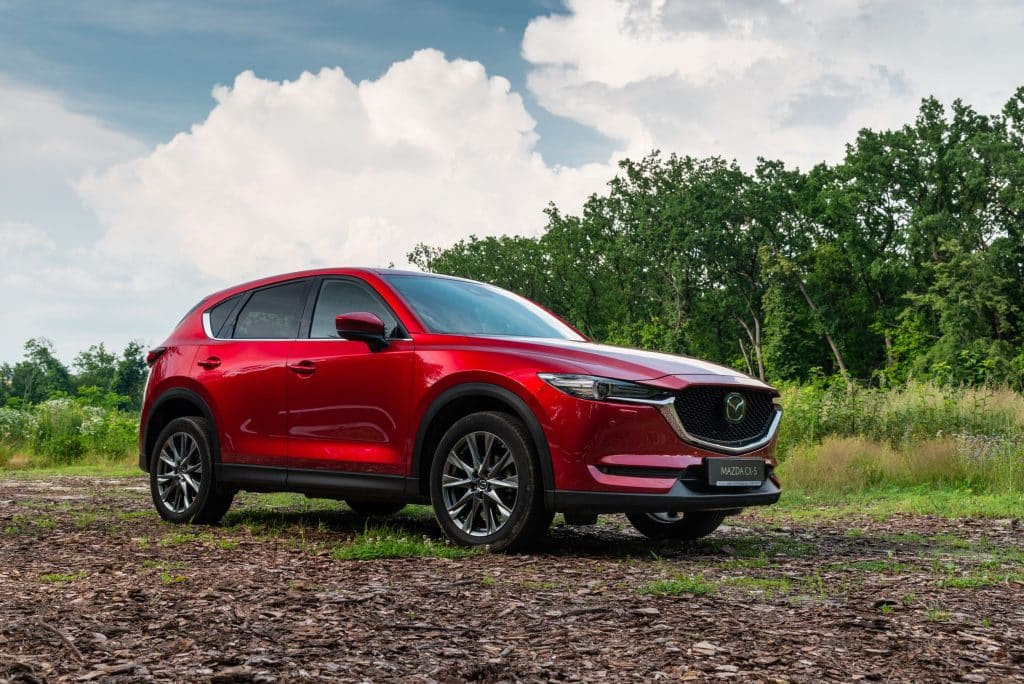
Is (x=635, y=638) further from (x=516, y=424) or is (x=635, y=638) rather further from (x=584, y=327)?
(x=584, y=327)

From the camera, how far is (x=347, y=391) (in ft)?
23.0

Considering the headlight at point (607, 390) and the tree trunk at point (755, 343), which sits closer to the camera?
the headlight at point (607, 390)

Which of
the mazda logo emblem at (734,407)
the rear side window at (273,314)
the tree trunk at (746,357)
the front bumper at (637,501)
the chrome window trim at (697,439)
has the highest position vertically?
the tree trunk at (746,357)

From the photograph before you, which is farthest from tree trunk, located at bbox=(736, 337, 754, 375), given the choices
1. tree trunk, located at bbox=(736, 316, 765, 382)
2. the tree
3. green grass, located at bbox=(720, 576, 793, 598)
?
green grass, located at bbox=(720, 576, 793, 598)

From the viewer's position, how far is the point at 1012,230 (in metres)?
56.7

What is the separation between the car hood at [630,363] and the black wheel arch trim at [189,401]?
2738 mm

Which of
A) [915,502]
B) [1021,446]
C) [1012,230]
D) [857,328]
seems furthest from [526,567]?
[857,328]

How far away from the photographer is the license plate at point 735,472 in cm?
615

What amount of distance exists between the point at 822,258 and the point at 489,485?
6457 centimetres

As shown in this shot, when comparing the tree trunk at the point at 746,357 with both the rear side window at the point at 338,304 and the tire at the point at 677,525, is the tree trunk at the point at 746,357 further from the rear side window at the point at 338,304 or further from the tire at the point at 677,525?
the rear side window at the point at 338,304

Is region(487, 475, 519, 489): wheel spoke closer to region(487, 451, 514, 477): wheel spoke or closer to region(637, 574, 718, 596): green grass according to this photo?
region(487, 451, 514, 477): wheel spoke

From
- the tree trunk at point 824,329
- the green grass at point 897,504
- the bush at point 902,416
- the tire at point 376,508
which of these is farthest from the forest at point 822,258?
the tire at point 376,508

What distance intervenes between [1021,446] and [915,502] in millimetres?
2840

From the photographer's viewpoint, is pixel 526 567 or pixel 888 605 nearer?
pixel 888 605
